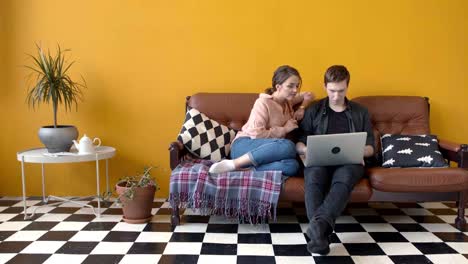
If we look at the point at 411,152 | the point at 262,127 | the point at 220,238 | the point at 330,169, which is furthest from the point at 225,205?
the point at 411,152

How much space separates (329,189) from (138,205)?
1278mm

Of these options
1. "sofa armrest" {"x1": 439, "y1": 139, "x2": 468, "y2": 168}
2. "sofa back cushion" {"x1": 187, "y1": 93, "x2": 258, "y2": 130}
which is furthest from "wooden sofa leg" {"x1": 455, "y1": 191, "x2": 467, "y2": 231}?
"sofa back cushion" {"x1": 187, "y1": 93, "x2": 258, "y2": 130}

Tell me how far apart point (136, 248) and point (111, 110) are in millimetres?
1461

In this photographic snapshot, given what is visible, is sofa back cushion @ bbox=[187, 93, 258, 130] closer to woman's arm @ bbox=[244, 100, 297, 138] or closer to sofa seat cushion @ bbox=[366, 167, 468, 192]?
woman's arm @ bbox=[244, 100, 297, 138]

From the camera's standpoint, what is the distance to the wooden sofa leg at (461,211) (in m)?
2.61

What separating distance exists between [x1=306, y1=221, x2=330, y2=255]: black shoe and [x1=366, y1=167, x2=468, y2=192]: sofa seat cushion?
24.1 inches

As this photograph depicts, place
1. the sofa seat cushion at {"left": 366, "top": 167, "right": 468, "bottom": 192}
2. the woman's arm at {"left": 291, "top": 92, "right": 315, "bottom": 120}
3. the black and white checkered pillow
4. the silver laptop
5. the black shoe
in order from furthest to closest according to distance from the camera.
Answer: the woman's arm at {"left": 291, "top": 92, "right": 315, "bottom": 120} < the black and white checkered pillow < the sofa seat cushion at {"left": 366, "top": 167, "right": 468, "bottom": 192} < the silver laptop < the black shoe

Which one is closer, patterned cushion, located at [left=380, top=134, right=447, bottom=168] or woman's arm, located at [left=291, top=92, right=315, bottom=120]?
patterned cushion, located at [left=380, top=134, right=447, bottom=168]

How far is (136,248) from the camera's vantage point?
92.7 inches

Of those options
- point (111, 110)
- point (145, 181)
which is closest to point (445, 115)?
point (145, 181)

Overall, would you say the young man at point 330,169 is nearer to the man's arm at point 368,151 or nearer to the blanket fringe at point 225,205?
the man's arm at point 368,151

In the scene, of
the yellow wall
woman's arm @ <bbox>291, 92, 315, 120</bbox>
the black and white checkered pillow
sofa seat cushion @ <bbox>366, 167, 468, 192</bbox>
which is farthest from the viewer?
the yellow wall

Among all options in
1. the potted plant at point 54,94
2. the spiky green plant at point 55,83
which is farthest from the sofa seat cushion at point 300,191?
the spiky green plant at point 55,83

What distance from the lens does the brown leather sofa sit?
254 centimetres
